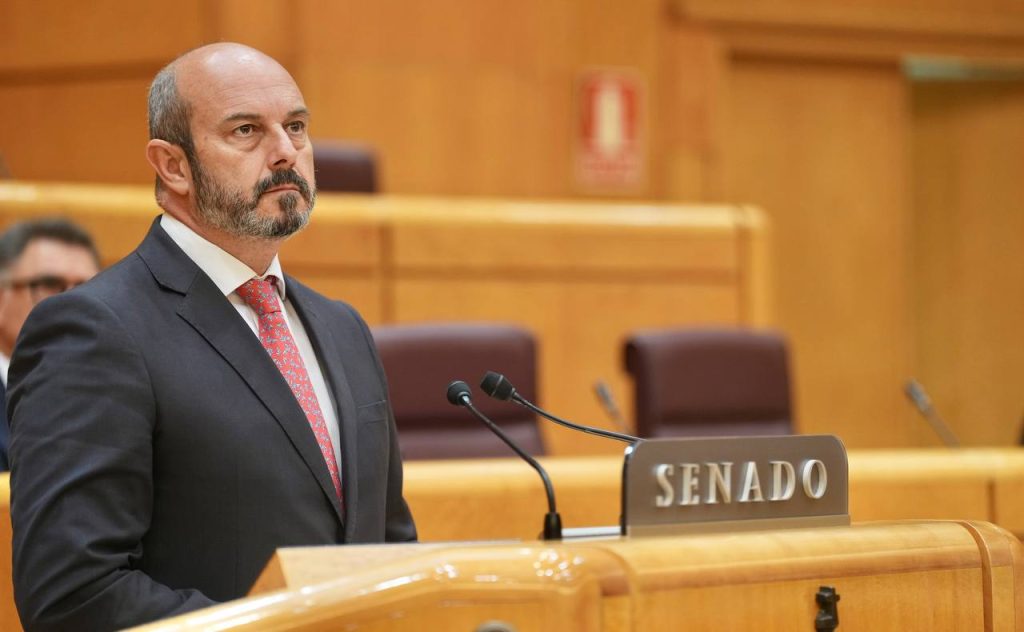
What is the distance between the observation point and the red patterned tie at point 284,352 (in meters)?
1.04

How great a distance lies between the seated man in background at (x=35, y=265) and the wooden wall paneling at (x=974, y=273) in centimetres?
286

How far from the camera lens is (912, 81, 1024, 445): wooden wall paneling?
4160 mm

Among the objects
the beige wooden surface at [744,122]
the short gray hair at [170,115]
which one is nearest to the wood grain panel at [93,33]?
the beige wooden surface at [744,122]

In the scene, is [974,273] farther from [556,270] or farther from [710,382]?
[710,382]

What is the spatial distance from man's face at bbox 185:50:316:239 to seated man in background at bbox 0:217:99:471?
1.01m

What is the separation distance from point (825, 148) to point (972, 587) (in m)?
3.24

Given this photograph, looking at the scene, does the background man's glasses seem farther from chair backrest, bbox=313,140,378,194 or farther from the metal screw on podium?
the metal screw on podium

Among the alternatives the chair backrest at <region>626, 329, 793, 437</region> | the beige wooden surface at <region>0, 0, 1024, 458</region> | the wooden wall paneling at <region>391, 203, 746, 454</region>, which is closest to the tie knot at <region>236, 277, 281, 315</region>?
the chair backrest at <region>626, 329, 793, 437</region>

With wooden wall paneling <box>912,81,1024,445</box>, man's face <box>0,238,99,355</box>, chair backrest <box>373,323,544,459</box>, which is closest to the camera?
man's face <box>0,238,99,355</box>

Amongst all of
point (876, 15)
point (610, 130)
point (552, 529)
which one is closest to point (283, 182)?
point (552, 529)

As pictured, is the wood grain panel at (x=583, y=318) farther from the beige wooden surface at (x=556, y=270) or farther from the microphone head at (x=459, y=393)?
the microphone head at (x=459, y=393)

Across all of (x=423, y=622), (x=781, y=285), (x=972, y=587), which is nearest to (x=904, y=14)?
(x=781, y=285)

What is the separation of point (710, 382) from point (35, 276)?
1.13 m

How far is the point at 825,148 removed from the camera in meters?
4.00
